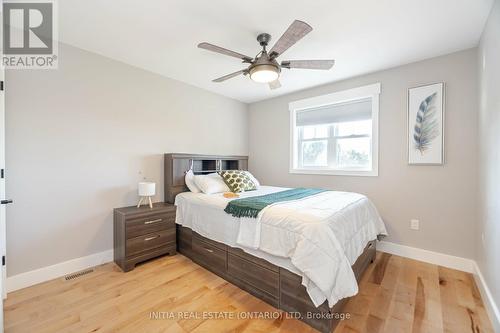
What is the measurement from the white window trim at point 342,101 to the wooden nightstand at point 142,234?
236 cm

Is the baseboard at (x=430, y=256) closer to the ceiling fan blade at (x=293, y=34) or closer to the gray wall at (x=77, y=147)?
the ceiling fan blade at (x=293, y=34)

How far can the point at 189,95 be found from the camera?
3.61 metres

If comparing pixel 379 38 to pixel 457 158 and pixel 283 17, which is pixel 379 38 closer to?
pixel 283 17

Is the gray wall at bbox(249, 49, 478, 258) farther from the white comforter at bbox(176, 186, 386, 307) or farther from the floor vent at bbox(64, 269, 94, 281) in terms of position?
the floor vent at bbox(64, 269, 94, 281)

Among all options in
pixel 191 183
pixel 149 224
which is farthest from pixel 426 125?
pixel 149 224

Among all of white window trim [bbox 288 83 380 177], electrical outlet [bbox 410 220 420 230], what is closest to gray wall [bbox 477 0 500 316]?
electrical outlet [bbox 410 220 420 230]

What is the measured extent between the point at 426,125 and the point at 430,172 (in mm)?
593

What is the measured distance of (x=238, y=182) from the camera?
10.4 feet

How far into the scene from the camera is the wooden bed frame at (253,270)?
1652 mm

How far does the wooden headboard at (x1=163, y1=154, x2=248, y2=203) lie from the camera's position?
3.17 metres

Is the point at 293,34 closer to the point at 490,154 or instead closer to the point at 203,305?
the point at 490,154

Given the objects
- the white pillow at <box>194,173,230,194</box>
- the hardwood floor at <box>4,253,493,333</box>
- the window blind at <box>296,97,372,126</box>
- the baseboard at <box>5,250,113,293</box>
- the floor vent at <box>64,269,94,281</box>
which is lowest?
the hardwood floor at <box>4,253,493,333</box>

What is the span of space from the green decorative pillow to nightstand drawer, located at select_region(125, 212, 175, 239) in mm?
882

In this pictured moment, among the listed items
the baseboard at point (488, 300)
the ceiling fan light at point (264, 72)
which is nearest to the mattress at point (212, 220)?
the ceiling fan light at point (264, 72)
